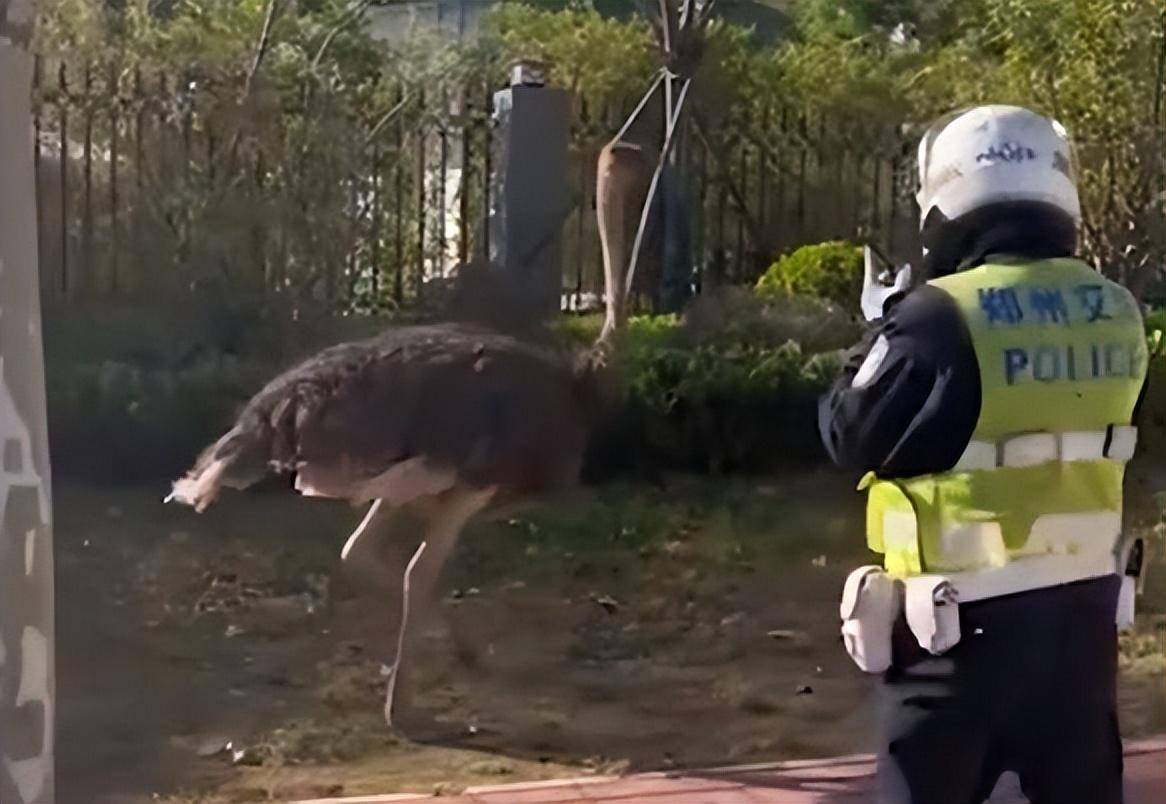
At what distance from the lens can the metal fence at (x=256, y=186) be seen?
8578 millimetres

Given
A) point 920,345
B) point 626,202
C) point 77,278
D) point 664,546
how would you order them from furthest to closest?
point 77,278, point 664,546, point 626,202, point 920,345

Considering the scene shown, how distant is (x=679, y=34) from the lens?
8.94 m

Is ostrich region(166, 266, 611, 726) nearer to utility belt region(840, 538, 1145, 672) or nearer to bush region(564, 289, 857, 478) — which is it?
utility belt region(840, 538, 1145, 672)

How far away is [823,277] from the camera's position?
32.1 ft

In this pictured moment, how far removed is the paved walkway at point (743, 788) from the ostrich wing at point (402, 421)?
868mm

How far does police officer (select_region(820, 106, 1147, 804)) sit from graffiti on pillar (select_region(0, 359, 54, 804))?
1.35m

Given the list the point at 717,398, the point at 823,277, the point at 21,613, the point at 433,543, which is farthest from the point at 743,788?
the point at 823,277

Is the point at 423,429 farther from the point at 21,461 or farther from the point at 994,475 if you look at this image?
the point at 994,475

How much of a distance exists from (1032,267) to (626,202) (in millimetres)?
3192

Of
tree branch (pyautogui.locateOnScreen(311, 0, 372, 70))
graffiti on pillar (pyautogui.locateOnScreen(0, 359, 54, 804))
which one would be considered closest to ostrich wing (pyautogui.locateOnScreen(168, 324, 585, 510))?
graffiti on pillar (pyautogui.locateOnScreen(0, 359, 54, 804))

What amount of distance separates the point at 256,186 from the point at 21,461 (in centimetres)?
533

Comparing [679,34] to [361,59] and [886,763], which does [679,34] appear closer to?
[361,59]

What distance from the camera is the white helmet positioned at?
125 inches

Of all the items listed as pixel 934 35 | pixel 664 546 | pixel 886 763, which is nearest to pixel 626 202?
pixel 664 546
